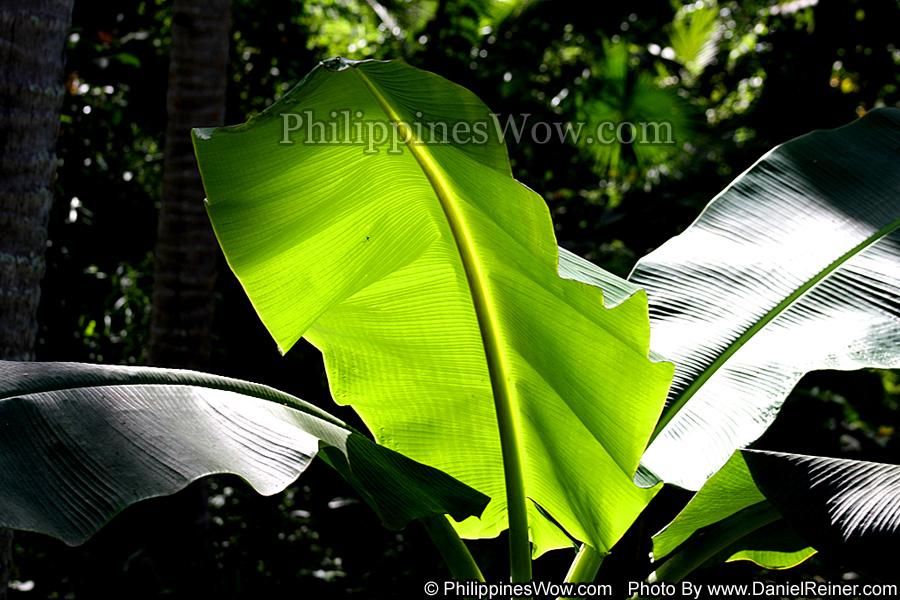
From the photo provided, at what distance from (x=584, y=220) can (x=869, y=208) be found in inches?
81.8

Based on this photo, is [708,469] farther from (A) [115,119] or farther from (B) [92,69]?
(A) [115,119]

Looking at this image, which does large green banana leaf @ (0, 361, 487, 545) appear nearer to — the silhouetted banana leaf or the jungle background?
the silhouetted banana leaf

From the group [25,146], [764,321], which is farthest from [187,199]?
[764,321]

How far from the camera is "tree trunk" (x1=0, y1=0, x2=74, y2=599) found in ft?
5.90

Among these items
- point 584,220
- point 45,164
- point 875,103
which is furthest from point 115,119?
point 875,103

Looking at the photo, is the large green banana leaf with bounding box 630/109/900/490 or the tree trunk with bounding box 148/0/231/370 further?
the tree trunk with bounding box 148/0/231/370

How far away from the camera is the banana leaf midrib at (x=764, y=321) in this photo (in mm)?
1519

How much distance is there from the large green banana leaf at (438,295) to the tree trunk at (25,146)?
973mm

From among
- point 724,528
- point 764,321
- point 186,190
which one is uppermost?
point 186,190

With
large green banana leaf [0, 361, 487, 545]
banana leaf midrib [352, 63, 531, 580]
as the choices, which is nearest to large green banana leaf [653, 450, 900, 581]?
banana leaf midrib [352, 63, 531, 580]

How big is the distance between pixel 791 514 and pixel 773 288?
728 millimetres

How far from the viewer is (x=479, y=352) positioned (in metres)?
1.44

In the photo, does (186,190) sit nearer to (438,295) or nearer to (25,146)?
(25,146)

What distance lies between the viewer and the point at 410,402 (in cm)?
148
